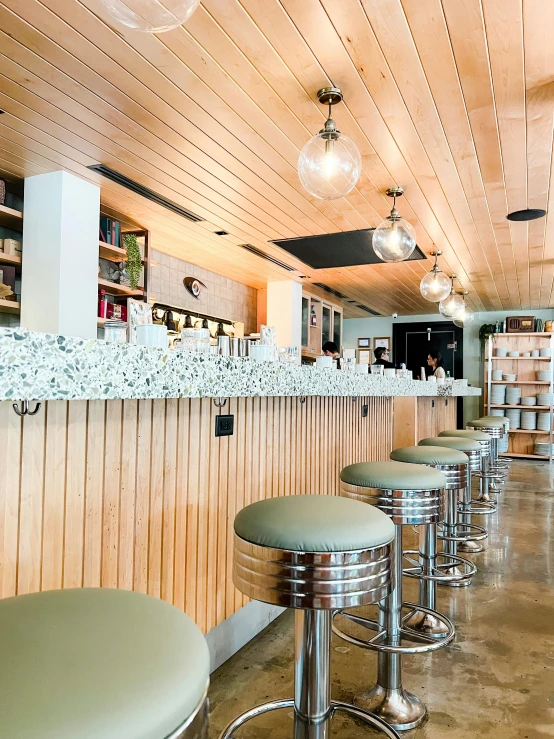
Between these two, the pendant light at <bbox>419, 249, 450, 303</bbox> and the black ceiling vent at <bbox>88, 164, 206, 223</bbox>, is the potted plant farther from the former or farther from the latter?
the pendant light at <bbox>419, 249, 450, 303</bbox>

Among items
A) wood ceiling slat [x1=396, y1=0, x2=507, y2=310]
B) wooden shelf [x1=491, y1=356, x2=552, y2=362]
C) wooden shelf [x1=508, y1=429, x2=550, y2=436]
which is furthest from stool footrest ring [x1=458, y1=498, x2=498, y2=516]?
wooden shelf [x1=491, y1=356, x2=552, y2=362]

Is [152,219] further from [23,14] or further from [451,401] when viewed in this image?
[451,401]

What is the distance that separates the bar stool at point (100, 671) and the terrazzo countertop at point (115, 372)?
1.25 feet

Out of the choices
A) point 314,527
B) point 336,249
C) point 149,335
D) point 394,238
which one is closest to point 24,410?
point 149,335

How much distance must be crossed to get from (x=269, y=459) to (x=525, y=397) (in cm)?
836

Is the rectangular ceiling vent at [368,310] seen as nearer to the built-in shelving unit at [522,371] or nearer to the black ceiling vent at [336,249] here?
the built-in shelving unit at [522,371]

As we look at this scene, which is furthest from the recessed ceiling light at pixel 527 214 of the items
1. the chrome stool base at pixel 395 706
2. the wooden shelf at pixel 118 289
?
the chrome stool base at pixel 395 706

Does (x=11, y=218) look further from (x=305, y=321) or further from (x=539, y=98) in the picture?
(x=305, y=321)

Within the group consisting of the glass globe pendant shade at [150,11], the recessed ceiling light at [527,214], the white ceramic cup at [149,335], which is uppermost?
the recessed ceiling light at [527,214]

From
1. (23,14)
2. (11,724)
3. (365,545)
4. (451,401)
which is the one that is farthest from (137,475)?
(451,401)

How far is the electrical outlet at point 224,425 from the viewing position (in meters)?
1.86

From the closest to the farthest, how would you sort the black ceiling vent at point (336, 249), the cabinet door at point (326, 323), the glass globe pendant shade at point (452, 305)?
the black ceiling vent at point (336, 249) < the glass globe pendant shade at point (452, 305) < the cabinet door at point (326, 323)

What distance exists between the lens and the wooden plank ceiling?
2279mm

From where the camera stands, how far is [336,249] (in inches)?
224
